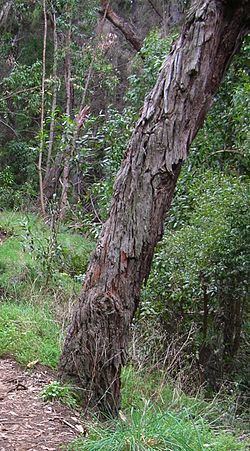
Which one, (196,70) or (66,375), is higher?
(196,70)

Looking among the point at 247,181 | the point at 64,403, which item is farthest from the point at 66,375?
the point at 247,181

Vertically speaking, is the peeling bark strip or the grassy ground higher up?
the peeling bark strip

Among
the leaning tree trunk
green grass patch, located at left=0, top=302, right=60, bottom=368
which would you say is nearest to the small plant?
the leaning tree trunk

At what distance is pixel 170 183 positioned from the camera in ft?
15.6

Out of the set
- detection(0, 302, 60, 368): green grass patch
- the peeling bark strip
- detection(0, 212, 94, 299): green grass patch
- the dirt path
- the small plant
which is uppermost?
the peeling bark strip

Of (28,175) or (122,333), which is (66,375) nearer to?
(122,333)

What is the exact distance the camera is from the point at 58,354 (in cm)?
585

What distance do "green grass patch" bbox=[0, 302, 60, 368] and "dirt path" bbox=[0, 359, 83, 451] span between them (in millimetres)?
320

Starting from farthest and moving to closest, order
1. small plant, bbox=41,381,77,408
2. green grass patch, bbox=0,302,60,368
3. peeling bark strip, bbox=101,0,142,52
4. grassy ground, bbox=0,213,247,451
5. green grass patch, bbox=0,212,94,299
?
1. peeling bark strip, bbox=101,0,142,52
2. green grass patch, bbox=0,212,94,299
3. green grass patch, bbox=0,302,60,368
4. small plant, bbox=41,381,77,408
5. grassy ground, bbox=0,213,247,451

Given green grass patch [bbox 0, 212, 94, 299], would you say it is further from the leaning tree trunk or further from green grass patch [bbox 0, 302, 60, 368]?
the leaning tree trunk

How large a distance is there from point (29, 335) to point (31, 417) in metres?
1.73

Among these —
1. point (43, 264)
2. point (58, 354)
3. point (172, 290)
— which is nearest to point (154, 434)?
point (58, 354)

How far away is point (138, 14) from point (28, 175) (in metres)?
6.82

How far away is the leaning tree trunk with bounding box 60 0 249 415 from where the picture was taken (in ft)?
15.4
